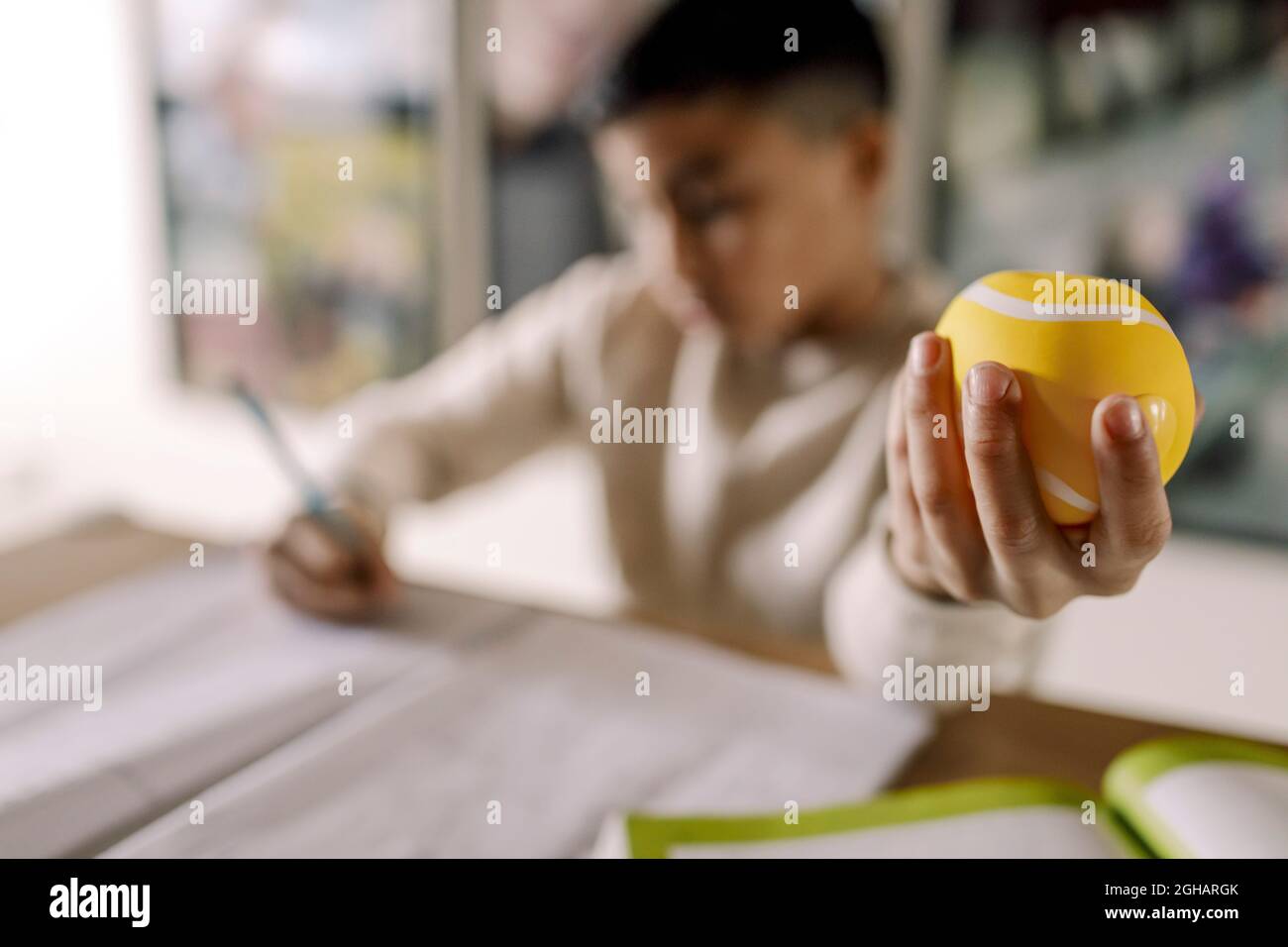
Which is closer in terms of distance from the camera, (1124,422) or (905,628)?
(1124,422)

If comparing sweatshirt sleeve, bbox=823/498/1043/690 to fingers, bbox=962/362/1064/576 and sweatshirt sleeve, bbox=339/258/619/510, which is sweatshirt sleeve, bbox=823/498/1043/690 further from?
sweatshirt sleeve, bbox=339/258/619/510

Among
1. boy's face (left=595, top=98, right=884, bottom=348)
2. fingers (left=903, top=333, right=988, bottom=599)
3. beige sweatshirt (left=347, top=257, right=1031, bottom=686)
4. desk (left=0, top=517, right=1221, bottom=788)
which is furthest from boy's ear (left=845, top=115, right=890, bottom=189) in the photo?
fingers (left=903, top=333, right=988, bottom=599)

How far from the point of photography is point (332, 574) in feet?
2.40

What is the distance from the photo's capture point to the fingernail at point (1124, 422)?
1.19ft

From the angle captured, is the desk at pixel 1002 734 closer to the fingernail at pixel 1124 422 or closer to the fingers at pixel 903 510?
the fingers at pixel 903 510

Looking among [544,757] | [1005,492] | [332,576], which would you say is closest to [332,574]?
[332,576]

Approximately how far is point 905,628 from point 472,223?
1.54 m

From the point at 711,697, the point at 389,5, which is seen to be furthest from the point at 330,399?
the point at 711,697

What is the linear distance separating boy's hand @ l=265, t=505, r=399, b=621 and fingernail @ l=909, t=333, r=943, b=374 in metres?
0.45

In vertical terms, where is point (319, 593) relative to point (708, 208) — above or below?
below

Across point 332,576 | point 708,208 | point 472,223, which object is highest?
point 472,223

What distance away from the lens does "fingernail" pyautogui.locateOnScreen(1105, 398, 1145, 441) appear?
0.36 metres

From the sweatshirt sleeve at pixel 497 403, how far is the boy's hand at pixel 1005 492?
73 cm

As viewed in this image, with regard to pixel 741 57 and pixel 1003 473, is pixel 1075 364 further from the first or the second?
pixel 741 57
